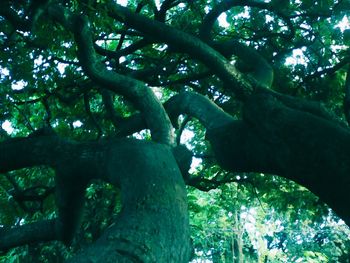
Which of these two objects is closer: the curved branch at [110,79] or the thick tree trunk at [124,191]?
the thick tree trunk at [124,191]

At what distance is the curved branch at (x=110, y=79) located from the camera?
4797 mm

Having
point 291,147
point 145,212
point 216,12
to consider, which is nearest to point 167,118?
point 291,147

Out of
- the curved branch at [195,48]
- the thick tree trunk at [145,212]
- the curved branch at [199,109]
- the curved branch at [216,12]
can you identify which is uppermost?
the curved branch at [216,12]

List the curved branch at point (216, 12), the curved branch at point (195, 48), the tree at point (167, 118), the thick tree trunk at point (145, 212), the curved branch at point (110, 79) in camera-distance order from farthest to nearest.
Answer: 1. the curved branch at point (216, 12)
2. the curved branch at point (195, 48)
3. the curved branch at point (110, 79)
4. the tree at point (167, 118)
5. the thick tree trunk at point (145, 212)

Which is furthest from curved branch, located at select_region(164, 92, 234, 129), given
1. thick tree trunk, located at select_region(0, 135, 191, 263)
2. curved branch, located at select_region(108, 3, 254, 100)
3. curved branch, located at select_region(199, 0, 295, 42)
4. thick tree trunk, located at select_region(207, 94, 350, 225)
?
curved branch, located at select_region(199, 0, 295, 42)

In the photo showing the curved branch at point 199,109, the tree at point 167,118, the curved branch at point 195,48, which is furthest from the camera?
the curved branch at point 195,48

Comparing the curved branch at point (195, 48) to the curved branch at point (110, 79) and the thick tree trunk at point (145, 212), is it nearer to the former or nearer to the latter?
the curved branch at point (110, 79)

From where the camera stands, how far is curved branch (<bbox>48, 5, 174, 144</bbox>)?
15.7ft

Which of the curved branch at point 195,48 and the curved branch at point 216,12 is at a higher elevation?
the curved branch at point 216,12

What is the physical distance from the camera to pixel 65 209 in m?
4.55

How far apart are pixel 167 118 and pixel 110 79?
1095 millimetres

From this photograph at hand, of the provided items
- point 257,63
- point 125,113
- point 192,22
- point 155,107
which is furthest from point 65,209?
point 125,113

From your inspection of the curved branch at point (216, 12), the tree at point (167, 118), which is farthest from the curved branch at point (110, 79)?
the curved branch at point (216, 12)

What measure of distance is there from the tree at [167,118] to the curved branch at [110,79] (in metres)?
0.01
